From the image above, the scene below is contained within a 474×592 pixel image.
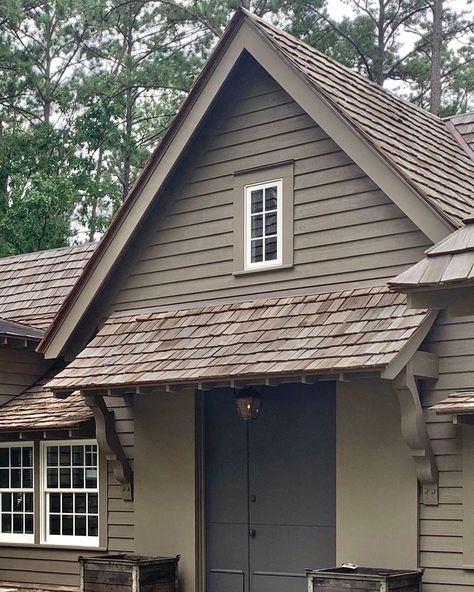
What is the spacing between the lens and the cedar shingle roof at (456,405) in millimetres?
9477

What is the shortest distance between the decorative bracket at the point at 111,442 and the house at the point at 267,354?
0.12ft

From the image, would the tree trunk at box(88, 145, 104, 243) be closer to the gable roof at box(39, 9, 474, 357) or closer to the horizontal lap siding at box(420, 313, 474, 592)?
the gable roof at box(39, 9, 474, 357)

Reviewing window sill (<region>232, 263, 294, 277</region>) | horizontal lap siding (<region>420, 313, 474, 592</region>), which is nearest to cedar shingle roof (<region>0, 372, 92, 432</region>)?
window sill (<region>232, 263, 294, 277</region>)

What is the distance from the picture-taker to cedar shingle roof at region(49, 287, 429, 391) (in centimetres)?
1002

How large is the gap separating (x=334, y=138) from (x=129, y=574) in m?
4.96

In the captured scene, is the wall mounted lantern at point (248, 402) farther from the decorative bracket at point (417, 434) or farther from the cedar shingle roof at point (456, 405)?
the cedar shingle roof at point (456, 405)

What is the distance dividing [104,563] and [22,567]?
2.87 metres

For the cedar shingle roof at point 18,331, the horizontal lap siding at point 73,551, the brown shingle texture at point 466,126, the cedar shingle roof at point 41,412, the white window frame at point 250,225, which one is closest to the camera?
the white window frame at point 250,225

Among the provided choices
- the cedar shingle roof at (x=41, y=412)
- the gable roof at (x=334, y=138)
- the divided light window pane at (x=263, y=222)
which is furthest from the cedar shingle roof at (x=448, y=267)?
the cedar shingle roof at (x=41, y=412)

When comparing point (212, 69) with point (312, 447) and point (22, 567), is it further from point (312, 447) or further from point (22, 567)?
point (22, 567)

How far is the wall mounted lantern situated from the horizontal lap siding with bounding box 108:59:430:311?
115 cm

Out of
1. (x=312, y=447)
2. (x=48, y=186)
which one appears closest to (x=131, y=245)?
(x=312, y=447)

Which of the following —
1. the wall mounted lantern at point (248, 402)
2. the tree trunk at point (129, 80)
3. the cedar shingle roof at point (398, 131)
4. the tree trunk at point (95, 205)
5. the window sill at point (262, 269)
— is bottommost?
the wall mounted lantern at point (248, 402)

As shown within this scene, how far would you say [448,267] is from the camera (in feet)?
16.9
